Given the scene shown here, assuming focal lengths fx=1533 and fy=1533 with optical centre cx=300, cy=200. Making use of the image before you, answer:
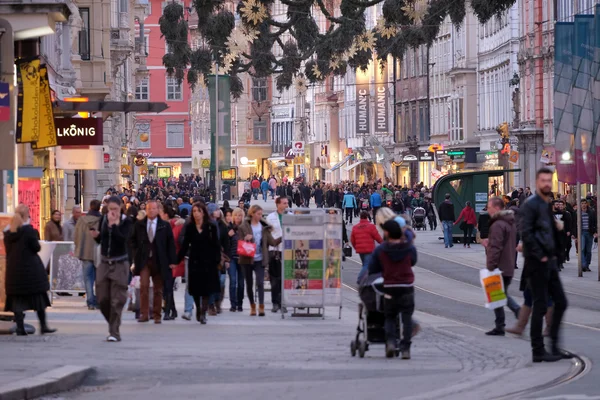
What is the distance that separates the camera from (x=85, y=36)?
5162 cm

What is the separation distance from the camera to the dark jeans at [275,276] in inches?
925

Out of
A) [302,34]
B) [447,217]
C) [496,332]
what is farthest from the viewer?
[447,217]

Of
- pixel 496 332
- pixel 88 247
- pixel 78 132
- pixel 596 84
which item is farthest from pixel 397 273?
pixel 78 132

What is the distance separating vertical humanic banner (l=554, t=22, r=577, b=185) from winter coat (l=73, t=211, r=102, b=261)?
1259 centimetres

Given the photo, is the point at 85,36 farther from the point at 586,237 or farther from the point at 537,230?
the point at 537,230

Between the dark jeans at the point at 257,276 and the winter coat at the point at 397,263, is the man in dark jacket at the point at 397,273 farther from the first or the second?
the dark jeans at the point at 257,276

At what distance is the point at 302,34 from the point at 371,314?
79.6ft

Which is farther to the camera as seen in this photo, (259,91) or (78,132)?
(259,91)

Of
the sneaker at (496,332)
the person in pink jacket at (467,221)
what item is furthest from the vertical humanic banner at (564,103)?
the sneaker at (496,332)

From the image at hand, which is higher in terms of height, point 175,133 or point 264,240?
point 175,133

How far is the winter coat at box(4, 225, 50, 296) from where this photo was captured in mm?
18859

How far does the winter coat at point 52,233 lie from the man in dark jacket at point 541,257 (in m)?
13.5

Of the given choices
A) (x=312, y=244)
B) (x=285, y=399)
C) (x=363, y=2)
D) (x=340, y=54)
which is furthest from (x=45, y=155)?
(x=285, y=399)

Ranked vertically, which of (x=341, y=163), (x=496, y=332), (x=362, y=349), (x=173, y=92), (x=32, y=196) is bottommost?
(x=496, y=332)
